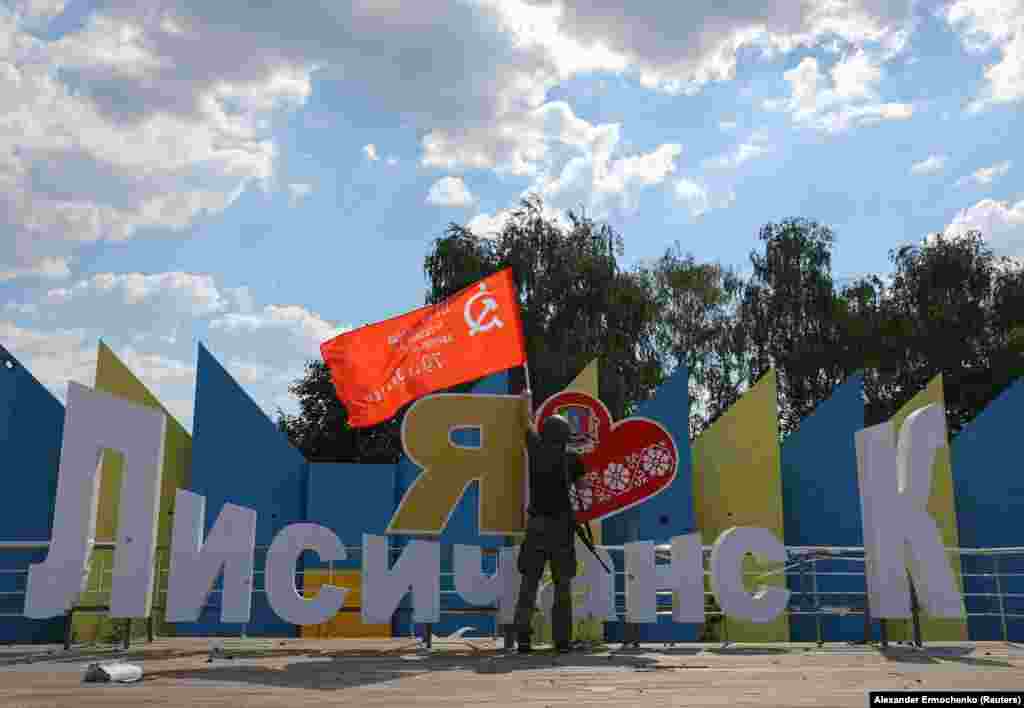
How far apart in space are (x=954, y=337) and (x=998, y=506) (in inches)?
591

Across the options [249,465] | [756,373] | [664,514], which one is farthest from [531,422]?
[756,373]

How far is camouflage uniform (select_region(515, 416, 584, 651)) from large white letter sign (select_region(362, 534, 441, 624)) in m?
0.94

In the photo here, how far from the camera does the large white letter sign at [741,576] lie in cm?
809

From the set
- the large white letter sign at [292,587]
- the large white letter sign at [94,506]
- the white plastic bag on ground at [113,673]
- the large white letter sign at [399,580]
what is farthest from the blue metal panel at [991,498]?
the white plastic bag on ground at [113,673]

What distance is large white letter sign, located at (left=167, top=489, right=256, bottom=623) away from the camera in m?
7.77

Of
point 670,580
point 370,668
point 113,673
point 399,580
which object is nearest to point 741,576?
point 670,580

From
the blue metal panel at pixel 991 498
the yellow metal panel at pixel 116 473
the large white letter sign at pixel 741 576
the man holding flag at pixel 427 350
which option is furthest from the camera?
the blue metal panel at pixel 991 498

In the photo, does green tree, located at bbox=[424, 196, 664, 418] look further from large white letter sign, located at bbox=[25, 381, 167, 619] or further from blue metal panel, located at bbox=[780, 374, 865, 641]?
large white letter sign, located at bbox=[25, 381, 167, 619]

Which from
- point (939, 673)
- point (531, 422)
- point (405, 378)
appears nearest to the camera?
point (939, 673)

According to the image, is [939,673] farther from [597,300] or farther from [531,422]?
[597,300]

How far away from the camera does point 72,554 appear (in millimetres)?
7848

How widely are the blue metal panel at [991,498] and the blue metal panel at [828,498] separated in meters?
1.39

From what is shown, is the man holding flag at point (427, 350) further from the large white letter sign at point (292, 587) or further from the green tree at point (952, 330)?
the green tree at point (952, 330)

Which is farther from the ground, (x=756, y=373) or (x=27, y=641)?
(x=756, y=373)
